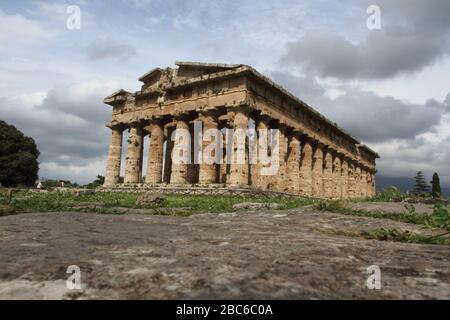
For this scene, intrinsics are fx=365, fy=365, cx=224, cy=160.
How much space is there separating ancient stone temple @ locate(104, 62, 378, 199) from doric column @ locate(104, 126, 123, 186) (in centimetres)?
9

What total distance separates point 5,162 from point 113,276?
49.0 meters

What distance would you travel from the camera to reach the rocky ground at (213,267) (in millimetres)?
1702

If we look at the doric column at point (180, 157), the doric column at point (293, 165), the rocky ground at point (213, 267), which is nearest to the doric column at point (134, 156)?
the doric column at point (180, 157)

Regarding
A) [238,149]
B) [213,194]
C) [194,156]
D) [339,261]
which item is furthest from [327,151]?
[339,261]

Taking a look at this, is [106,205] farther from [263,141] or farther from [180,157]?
[263,141]

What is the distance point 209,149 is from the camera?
83.4 feet

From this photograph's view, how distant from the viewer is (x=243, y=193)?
21.9m

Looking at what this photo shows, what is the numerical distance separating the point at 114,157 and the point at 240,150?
13360 mm

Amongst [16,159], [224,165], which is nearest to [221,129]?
[224,165]

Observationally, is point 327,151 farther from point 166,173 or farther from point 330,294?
point 330,294

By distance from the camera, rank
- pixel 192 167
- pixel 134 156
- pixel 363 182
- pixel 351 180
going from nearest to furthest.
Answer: pixel 134 156 < pixel 192 167 < pixel 351 180 < pixel 363 182

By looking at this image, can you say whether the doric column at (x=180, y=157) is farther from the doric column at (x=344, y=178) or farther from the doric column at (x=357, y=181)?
the doric column at (x=357, y=181)

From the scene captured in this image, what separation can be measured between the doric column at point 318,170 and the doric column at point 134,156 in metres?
15.7

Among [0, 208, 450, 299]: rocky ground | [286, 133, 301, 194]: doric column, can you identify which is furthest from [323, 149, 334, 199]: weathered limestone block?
[0, 208, 450, 299]: rocky ground
